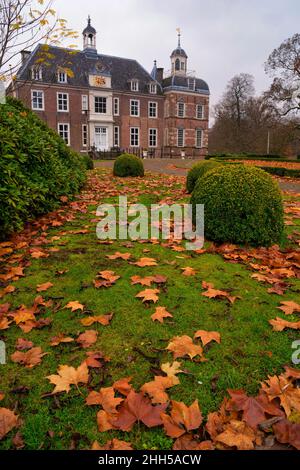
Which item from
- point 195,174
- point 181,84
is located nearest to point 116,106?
point 181,84

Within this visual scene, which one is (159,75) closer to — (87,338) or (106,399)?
(87,338)

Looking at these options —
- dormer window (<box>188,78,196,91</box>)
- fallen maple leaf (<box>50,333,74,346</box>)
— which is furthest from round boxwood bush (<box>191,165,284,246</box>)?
dormer window (<box>188,78,196,91</box>)

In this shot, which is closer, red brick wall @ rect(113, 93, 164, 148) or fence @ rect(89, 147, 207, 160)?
fence @ rect(89, 147, 207, 160)

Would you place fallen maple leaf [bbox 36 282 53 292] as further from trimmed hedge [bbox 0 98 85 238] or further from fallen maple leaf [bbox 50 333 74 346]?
trimmed hedge [bbox 0 98 85 238]

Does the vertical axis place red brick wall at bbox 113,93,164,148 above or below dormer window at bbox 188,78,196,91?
below

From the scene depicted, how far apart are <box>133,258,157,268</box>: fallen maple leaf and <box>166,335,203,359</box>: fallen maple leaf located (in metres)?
1.51

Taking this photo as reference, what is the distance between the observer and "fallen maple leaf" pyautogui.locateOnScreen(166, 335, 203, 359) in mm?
2699

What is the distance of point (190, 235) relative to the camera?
560 cm

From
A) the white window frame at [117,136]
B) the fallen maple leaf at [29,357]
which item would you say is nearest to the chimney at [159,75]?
the white window frame at [117,136]

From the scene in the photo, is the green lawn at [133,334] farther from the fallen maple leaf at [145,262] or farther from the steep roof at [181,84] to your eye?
the steep roof at [181,84]

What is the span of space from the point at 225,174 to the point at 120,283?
9.11ft

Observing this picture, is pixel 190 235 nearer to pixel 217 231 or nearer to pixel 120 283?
pixel 217 231
